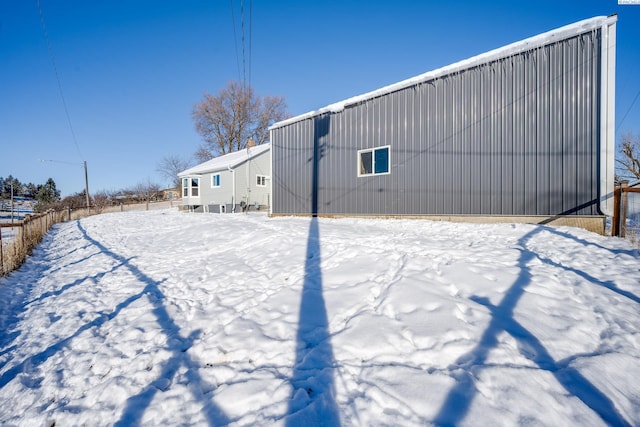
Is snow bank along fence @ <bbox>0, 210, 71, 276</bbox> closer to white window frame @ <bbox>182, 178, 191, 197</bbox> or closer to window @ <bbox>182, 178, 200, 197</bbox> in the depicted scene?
window @ <bbox>182, 178, 200, 197</bbox>

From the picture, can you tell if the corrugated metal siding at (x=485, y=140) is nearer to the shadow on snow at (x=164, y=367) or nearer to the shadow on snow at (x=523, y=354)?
the shadow on snow at (x=523, y=354)

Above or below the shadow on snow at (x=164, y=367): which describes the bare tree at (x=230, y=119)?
above

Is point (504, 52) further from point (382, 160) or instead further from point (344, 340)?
point (344, 340)

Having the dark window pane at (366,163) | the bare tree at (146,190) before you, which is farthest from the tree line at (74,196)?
the dark window pane at (366,163)

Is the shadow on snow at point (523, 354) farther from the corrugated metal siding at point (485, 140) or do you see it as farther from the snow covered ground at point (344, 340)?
the corrugated metal siding at point (485, 140)

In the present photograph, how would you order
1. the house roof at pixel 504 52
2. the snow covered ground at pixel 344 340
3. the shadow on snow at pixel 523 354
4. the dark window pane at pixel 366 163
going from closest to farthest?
the shadow on snow at pixel 523 354
the snow covered ground at pixel 344 340
the house roof at pixel 504 52
the dark window pane at pixel 366 163

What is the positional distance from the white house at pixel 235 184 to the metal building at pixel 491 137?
32.3 feet

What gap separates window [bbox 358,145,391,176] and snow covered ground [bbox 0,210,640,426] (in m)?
4.43

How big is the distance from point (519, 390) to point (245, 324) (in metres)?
2.46

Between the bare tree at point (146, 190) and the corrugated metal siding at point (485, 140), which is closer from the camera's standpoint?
the corrugated metal siding at point (485, 140)

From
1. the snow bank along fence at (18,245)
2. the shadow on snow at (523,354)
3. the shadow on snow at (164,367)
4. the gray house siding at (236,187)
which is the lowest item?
Result: the shadow on snow at (164,367)

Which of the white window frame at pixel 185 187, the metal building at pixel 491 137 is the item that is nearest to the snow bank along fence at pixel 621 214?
the metal building at pixel 491 137

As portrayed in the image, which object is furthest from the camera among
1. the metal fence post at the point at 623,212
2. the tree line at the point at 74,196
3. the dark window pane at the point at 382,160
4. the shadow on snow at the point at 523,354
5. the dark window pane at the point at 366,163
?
the tree line at the point at 74,196

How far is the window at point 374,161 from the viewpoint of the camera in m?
9.18
